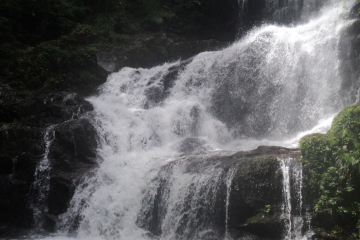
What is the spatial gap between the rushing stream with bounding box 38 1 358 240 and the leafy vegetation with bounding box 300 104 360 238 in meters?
0.47

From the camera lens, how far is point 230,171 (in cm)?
696

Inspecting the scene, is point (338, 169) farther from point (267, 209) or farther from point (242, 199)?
point (242, 199)

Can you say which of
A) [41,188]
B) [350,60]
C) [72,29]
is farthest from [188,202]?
[72,29]

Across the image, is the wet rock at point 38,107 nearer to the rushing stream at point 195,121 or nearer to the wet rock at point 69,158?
the rushing stream at point 195,121

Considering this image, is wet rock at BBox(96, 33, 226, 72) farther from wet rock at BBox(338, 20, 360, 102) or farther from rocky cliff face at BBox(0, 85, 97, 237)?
wet rock at BBox(338, 20, 360, 102)

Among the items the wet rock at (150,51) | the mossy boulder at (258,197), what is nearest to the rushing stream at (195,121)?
the mossy boulder at (258,197)

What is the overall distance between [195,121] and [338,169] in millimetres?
6999

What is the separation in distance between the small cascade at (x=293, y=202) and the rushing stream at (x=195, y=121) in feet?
0.11

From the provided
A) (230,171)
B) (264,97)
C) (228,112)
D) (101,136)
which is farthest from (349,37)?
(101,136)

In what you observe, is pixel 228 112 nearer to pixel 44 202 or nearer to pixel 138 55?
pixel 138 55

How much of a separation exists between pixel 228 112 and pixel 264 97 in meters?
1.77

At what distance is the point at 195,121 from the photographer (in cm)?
1214

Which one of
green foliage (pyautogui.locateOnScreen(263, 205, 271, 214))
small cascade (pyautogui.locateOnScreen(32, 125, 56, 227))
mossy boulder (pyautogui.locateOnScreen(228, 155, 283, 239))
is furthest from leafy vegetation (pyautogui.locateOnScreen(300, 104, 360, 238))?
small cascade (pyautogui.locateOnScreen(32, 125, 56, 227))

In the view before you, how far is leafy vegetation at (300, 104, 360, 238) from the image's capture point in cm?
548
